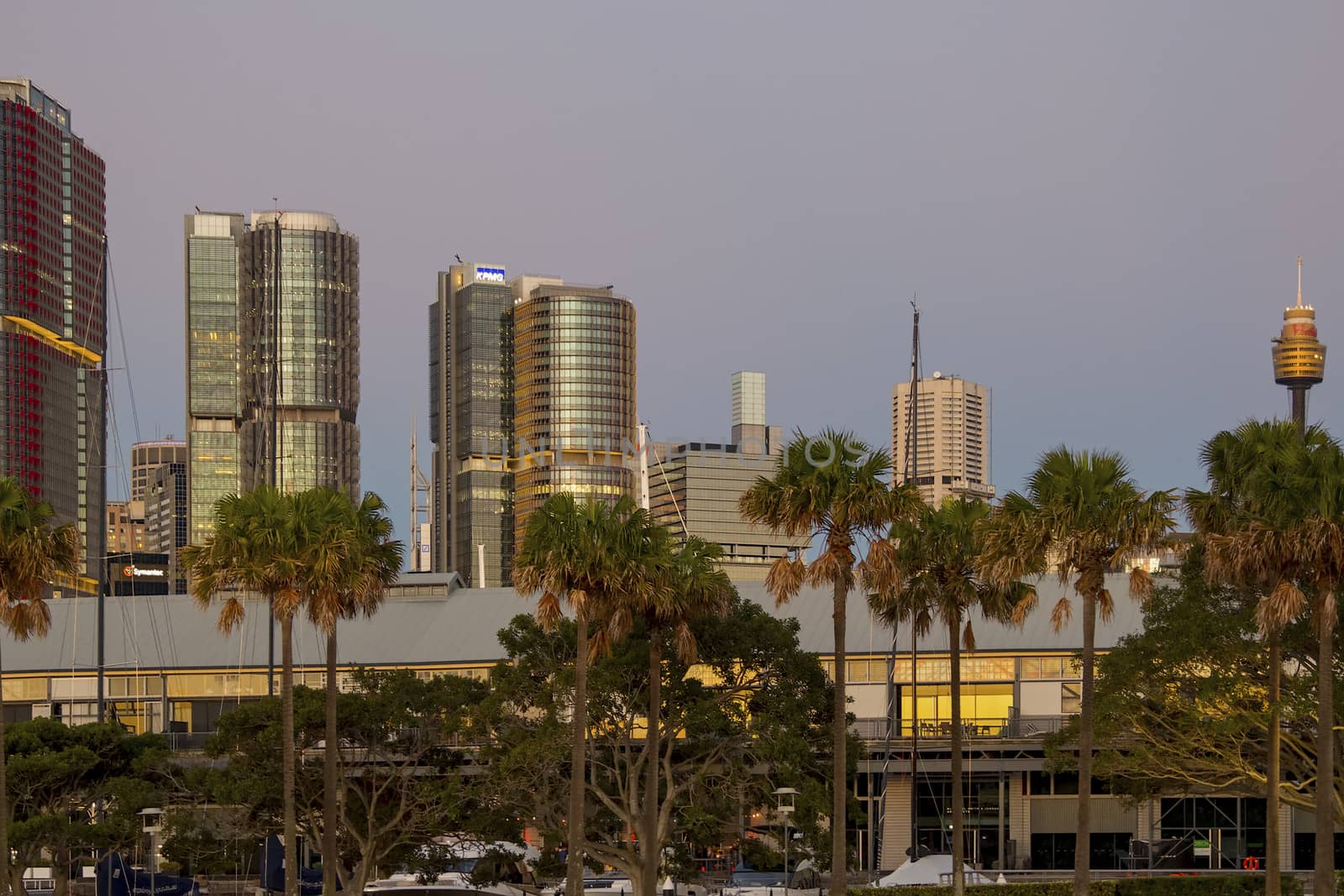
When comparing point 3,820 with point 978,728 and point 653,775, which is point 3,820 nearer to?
point 653,775

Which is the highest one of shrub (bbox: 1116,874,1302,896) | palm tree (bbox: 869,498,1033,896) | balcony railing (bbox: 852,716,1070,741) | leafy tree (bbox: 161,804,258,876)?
palm tree (bbox: 869,498,1033,896)

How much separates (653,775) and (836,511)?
905 centimetres

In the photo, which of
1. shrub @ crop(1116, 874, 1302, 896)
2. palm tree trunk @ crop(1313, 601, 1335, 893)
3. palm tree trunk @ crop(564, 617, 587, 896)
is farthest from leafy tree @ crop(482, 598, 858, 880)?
palm tree trunk @ crop(1313, 601, 1335, 893)

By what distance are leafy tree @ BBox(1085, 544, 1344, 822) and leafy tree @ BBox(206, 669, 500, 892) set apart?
18.8 m

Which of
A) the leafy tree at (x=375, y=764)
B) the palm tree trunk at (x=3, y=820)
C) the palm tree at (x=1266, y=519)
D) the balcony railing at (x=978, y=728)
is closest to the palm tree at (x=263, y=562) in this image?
the leafy tree at (x=375, y=764)

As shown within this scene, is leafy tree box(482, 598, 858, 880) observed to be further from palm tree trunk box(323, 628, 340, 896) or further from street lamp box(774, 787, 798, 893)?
palm tree trunk box(323, 628, 340, 896)

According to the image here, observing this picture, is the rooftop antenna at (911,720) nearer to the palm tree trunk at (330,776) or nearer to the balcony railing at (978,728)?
the balcony railing at (978,728)

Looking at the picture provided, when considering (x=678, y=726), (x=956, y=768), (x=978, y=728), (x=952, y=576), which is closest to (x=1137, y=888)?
(x=956, y=768)

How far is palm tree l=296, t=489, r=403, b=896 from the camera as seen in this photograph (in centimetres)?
4903

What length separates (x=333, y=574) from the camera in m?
49.1

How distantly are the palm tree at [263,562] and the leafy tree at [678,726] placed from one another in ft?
24.4

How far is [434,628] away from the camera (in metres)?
82.3

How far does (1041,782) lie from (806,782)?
2718cm

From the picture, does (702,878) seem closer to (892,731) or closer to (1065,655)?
(892,731)
